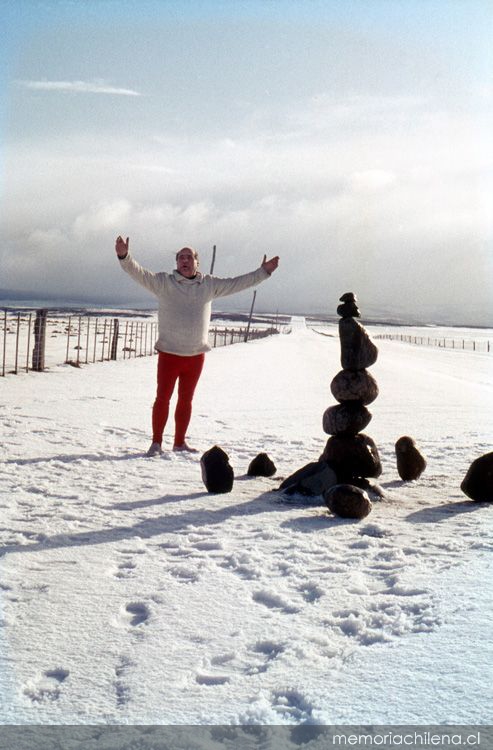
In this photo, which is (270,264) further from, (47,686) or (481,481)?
(47,686)

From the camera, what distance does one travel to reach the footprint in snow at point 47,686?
2.08m

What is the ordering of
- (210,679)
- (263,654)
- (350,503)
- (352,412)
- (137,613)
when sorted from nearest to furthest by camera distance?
1. (210,679)
2. (263,654)
3. (137,613)
4. (350,503)
5. (352,412)

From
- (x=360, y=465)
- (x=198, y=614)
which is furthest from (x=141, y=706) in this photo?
(x=360, y=465)

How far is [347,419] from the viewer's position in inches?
213

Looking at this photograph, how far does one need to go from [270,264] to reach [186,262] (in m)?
0.84

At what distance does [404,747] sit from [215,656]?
2.60ft

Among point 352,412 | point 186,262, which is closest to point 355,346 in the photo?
point 352,412

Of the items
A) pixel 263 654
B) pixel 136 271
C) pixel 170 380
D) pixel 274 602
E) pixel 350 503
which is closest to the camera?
pixel 263 654

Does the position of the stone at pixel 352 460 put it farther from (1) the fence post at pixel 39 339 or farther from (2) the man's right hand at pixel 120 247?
(1) the fence post at pixel 39 339

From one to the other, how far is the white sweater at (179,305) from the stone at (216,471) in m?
1.58

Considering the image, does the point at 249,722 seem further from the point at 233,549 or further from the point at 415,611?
the point at 233,549

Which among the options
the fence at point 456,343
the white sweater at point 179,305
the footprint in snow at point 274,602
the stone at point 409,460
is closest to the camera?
the footprint in snow at point 274,602

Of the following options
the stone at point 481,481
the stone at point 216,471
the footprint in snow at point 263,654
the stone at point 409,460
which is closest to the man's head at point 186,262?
the stone at point 216,471

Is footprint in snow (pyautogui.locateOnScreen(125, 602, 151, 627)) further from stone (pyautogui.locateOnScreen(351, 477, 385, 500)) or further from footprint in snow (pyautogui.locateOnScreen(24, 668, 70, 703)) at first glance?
stone (pyautogui.locateOnScreen(351, 477, 385, 500))
